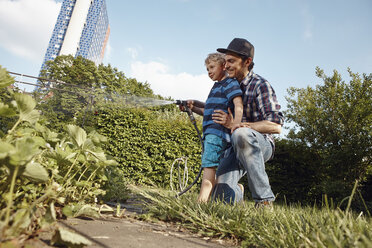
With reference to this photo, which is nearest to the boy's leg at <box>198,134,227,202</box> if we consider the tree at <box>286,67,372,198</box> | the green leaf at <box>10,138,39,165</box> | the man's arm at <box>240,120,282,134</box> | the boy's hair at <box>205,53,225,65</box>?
the man's arm at <box>240,120,282,134</box>

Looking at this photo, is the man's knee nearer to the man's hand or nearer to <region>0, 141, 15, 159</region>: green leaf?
the man's hand

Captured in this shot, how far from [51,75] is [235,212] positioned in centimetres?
3161

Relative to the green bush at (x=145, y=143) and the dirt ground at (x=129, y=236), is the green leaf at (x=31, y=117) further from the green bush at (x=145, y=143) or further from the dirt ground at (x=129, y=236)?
the green bush at (x=145, y=143)

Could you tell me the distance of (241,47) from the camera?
8.13 feet

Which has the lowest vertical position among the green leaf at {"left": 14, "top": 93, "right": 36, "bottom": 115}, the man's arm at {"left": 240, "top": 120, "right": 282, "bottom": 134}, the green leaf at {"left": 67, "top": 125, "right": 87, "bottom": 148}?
the green leaf at {"left": 67, "top": 125, "right": 87, "bottom": 148}

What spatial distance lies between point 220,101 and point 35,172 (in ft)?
6.15

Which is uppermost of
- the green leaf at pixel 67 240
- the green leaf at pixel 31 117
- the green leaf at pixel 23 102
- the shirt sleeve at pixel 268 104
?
the shirt sleeve at pixel 268 104

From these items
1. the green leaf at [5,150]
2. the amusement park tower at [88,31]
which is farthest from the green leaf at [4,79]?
the amusement park tower at [88,31]

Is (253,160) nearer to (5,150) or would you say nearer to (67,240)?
(67,240)

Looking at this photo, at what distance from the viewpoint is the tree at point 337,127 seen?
6609mm

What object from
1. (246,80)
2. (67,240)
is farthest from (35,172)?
(246,80)

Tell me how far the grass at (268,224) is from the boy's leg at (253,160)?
0.37 metres

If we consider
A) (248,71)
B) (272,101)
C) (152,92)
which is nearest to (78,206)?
(272,101)

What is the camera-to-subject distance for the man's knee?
2.09m
